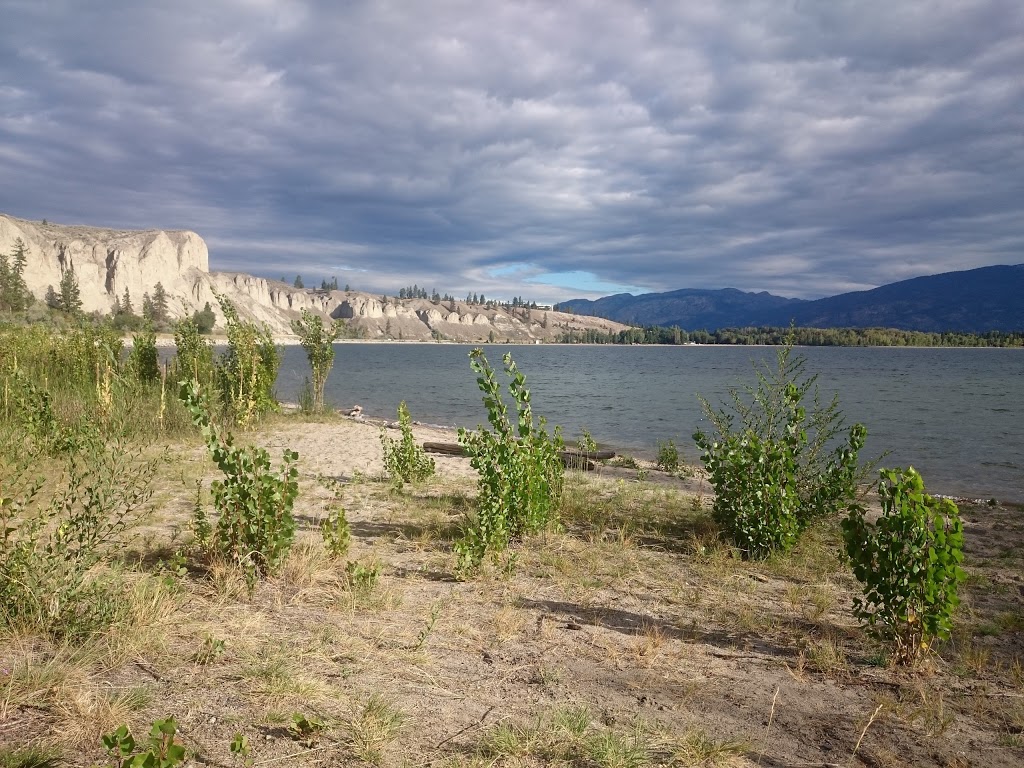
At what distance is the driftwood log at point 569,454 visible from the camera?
1385 centimetres

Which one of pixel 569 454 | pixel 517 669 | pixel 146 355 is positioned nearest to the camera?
pixel 517 669

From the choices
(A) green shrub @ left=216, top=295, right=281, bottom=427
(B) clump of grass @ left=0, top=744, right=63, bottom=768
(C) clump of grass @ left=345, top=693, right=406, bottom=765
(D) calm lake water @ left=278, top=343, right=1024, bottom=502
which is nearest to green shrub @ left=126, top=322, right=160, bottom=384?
(A) green shrub @ left=216, top=295, right=281, bottom=427

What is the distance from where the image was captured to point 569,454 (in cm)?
1477

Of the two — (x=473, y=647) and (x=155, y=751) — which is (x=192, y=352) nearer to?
(x=473, y=647)

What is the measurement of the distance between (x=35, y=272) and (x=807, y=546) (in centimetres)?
15838

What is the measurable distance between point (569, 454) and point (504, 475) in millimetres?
8345

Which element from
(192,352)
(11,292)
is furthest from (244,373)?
(11,292)

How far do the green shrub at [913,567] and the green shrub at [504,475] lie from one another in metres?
3.26

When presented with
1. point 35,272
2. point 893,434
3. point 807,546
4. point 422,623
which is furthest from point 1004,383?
point 35,272

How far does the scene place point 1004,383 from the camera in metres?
54.2

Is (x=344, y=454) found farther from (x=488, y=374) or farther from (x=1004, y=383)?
(x=1004, y=383)

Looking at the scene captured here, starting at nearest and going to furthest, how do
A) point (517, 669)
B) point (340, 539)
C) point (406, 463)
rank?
point (517, 669) < point (340, 539) < point (406, 463)

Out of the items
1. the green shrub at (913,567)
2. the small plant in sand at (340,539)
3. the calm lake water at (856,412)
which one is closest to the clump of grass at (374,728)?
the small plant in sand at (340,539)

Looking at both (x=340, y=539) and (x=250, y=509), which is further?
(x=340, y=539)
